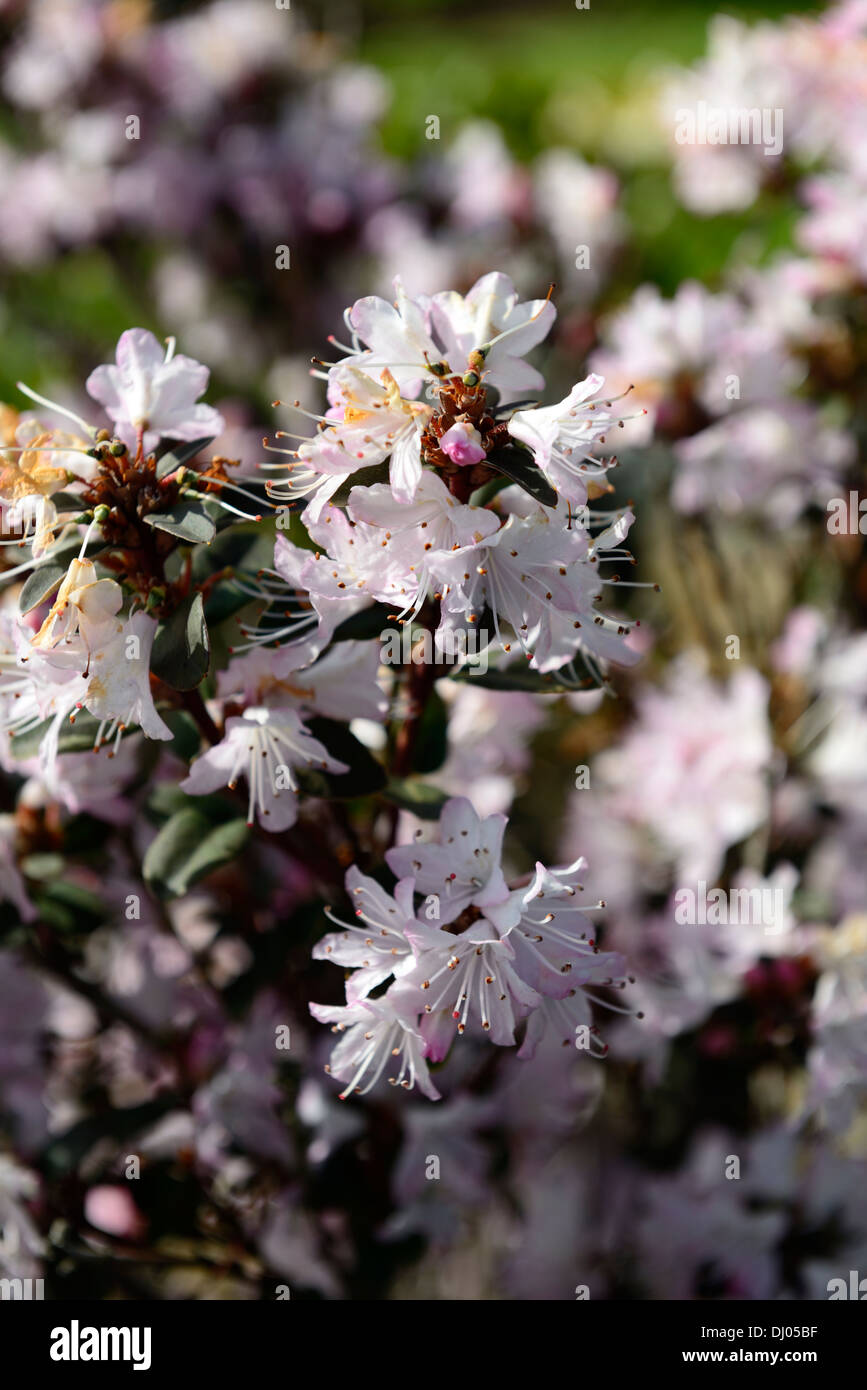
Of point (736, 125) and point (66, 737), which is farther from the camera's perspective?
point (736, 125)

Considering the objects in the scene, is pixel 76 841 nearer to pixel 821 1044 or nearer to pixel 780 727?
pixel 821 1044

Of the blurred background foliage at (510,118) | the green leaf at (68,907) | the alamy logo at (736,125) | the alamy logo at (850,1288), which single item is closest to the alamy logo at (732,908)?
the alamy logo at (850,1288)

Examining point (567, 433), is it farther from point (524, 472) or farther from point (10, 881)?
point (10, 881)

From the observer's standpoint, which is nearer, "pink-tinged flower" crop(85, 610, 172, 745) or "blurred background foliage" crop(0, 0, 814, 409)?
"pink-tinged flower" crop(85, 610, 172, 745)

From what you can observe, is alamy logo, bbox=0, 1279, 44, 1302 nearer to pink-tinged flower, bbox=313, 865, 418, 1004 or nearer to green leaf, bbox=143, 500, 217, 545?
pink-tinged flower, bbox=313, 865, 418, 1004

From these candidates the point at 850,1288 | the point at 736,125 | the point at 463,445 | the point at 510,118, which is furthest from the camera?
the point at 510,118

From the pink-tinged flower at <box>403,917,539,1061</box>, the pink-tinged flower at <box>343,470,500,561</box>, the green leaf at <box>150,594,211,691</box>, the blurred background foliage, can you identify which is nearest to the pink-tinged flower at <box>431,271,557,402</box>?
the pink-tinged flower at <box>343,470,500,561</box>

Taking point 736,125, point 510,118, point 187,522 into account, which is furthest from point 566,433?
point 510,118
